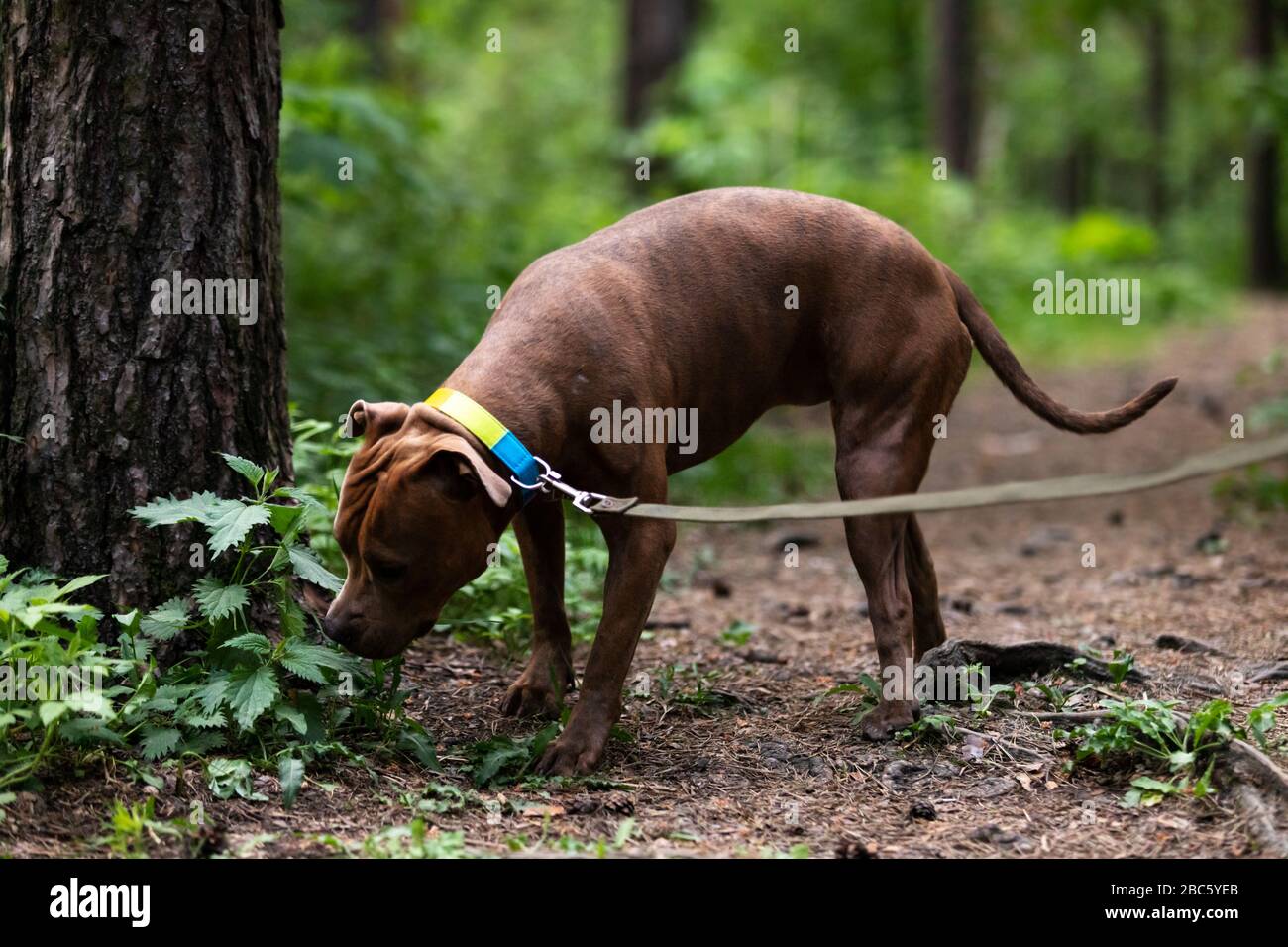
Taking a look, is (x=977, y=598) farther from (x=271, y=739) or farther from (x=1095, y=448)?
(x=1095, y=448)

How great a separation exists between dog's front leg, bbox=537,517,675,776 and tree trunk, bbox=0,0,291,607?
1.39m

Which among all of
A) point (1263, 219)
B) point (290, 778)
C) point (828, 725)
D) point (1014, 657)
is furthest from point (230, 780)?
point (1263, 219)

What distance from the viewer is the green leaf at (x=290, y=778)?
366cm

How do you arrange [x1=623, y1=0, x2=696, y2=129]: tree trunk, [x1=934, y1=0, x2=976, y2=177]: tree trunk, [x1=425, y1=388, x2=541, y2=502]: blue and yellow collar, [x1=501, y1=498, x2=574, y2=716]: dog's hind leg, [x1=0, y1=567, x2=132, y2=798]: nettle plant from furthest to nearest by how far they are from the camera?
[x1=934, y1=0, x2=976, y2=177]: tree trunk → [x1=623, y1=0, x2=696, y2=129]: tree trunk → [x1=501, y1=498, x2=574, y2=716]: dog's hind leg → [x1=425, y1=388, x2=541, y2=502]: blue and yellow collar → [x1=0, y1=567, x2=132, y2=798]: nettle plant

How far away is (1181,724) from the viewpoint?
3.98 meters

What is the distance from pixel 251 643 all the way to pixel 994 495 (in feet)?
7.27

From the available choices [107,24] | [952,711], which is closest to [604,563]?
[952,711]

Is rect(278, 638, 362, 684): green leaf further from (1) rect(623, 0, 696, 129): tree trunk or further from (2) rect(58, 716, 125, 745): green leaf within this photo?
(1) rect(623, 0, 696, 129): tree trunk

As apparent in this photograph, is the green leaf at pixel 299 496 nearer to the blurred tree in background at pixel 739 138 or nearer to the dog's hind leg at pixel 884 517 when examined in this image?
the dog's hind leg at pixel 884 517

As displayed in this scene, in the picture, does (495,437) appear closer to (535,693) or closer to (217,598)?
(217,598)

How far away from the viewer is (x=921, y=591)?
5.08 metres

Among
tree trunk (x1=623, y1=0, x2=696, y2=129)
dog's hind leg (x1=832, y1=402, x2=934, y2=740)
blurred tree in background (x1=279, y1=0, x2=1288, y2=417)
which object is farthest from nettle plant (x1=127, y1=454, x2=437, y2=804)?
tree trunk (x1=623, y1=0, x2=696, y2=129)

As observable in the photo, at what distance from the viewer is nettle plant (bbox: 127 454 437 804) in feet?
12.4
